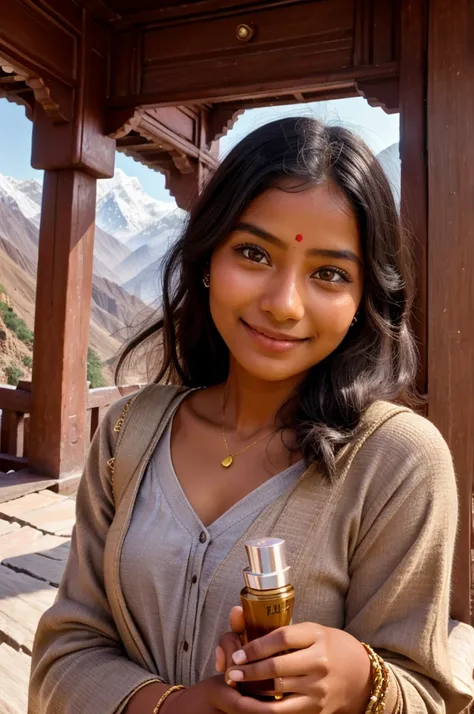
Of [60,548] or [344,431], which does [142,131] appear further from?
[344,431]

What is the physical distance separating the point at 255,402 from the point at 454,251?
1743 mm

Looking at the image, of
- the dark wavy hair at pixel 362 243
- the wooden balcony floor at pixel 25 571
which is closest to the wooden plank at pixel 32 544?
the wooden balcony floor at pixel 25 571

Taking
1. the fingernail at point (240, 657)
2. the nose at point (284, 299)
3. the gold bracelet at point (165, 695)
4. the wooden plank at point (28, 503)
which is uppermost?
the nose at point (284, 299)

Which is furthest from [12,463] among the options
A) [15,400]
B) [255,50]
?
[255,50]

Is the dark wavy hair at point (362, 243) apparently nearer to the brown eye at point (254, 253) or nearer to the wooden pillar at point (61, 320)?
the brown eye at point (254, 253)

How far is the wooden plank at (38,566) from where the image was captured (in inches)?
112

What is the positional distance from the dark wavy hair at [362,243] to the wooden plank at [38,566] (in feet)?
7.11

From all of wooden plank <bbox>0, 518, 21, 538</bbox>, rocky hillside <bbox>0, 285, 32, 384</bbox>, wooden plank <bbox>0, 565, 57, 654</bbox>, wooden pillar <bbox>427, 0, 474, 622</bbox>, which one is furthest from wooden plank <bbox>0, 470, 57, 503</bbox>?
rocky hillside <bbox>0, 285, 32, 384</bbox>

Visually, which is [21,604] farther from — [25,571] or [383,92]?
[383,92]

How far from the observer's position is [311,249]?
1008mm

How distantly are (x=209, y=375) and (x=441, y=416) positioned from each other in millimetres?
1501

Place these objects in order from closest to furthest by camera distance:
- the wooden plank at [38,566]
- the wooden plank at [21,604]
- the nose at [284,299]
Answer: the nose at [284,299]
the wooden plank at [21,604]
the wooden plank at [38,566]

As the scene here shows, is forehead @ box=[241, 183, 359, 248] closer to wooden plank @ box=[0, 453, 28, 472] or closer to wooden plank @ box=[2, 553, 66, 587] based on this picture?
wooden plank @ box=[2, 553, 66, 587]

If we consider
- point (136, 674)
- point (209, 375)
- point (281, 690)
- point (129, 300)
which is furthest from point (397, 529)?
point (129, 300)
